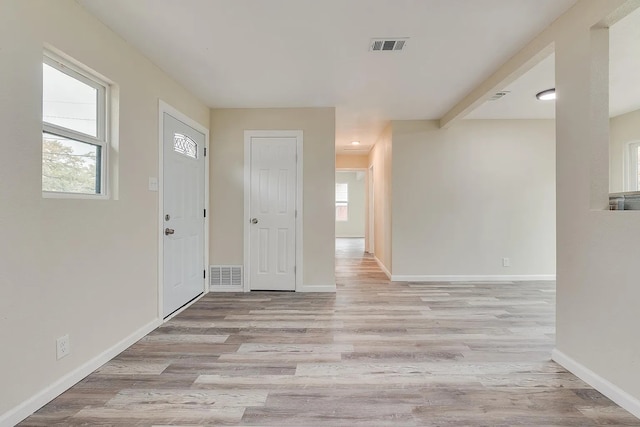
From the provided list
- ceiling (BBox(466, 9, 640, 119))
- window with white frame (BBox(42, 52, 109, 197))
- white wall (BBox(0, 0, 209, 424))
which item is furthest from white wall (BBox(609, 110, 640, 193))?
window with white frame (BBox(42, 52, 109, 197))

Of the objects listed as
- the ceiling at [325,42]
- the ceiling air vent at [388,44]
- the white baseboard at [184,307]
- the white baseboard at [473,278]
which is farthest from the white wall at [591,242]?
the white baseboard at [184,307]

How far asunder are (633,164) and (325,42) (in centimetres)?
495

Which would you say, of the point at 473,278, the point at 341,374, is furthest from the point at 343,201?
the point at 341,374

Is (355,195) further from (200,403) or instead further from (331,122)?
(200,403)

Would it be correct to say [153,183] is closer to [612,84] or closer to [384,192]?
[384,192]

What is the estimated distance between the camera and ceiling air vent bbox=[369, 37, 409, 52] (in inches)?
96.6

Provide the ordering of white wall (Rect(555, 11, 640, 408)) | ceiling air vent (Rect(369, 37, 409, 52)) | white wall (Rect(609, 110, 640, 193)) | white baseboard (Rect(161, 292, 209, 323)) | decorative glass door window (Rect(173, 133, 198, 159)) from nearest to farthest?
white wall (Rect(555, 11, 640, 408))
ceiling air vent (Rect(369, 37, 409, 52))
white baseboard (Rect(161, 292, 209, 323))
decorative glass door window (Rect(173, 133, 198, 159))
white wall (Rect(609, 110, 640, 193))

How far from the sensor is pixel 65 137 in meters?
1.98

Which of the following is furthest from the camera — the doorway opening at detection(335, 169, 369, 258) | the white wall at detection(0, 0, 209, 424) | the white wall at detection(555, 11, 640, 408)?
the doorway opening at detection(335, 169, 369, 258)

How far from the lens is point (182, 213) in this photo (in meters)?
3.44

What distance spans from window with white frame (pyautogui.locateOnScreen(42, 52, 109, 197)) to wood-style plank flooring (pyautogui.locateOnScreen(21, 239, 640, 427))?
128 centimetres

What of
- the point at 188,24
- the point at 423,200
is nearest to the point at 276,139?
the point at 188,24

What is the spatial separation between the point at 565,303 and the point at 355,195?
32.6 ft

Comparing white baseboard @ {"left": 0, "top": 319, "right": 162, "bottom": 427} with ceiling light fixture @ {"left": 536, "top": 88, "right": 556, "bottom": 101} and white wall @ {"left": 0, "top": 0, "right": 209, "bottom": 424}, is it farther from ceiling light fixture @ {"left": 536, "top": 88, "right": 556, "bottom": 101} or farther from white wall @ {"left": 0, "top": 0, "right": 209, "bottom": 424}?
ceiling light fixture @ {"left": 536, "top": 88, "right": 556, "bottom": 101}
